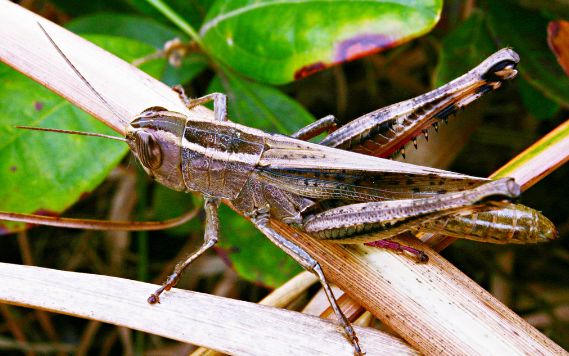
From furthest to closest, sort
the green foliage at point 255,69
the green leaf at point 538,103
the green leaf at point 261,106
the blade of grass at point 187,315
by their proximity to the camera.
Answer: the green leaf at point 538,103 → the green leaf at point 261,106 → the green foliage at point 255,69 → the blade of grass at point 187,315

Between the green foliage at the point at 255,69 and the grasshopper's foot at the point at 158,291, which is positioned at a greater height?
the green foliage at the point at 255,69

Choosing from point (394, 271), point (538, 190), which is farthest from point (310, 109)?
point (394, 271)

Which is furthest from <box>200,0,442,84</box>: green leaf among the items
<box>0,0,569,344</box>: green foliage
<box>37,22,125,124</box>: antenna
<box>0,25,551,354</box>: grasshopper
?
<box>37,22,125,124</box>: antenna

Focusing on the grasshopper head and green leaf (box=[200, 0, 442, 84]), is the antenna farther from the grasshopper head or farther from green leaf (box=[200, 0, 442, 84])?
green leaf (box=[200, 0, 442, 84])

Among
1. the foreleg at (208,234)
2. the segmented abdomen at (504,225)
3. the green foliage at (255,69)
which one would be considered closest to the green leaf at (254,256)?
the green foliage at (255,69)

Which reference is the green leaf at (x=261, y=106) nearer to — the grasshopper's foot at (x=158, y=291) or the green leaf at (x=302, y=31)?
the green leaf at (x=302, y=31)

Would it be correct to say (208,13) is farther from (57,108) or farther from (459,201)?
(459,201)

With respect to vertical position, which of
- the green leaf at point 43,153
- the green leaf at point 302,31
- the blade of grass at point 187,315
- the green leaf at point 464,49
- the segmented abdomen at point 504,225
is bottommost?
the blade of grass at point 187,315
